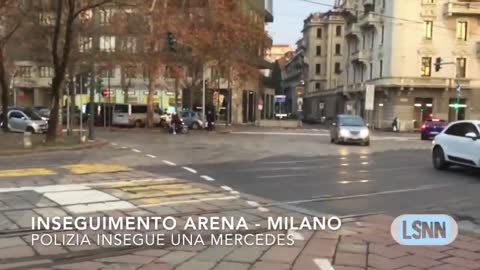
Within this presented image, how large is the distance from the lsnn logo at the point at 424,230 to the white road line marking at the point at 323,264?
137cm

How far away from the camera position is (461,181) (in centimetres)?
1547

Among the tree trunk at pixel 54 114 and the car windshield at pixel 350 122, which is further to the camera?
the car windshield at pixel 350 122

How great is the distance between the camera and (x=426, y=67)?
6594 cm

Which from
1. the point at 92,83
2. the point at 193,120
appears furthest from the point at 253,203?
the point at 193,120

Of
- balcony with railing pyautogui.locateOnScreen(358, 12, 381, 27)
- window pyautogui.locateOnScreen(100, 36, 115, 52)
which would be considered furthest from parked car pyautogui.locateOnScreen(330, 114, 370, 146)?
balcony with railing pyautogui.locateOnScreen(358, 12, 381, 27)

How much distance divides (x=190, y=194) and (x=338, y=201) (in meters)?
2.74

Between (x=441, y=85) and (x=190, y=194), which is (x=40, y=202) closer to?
(x=190, y=194)

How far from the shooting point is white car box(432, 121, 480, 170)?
1702 cm

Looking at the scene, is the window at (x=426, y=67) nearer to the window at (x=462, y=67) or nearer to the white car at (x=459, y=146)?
the window at (x=462, y=67)

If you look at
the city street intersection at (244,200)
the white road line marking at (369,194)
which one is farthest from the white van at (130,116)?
the white road line marking at (369,194)

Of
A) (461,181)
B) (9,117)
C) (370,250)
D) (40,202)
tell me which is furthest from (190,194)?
(9,117)

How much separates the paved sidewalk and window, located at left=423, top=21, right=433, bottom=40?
59.1m

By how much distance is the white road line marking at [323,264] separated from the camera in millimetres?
6337

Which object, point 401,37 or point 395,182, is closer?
point 395,182
